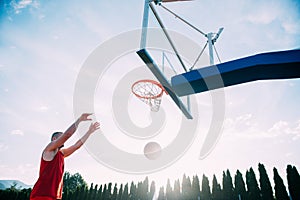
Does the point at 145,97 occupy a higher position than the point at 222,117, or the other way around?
the point at 145,97

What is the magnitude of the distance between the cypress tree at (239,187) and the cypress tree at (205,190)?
6.01 ft

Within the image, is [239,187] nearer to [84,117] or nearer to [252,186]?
[252,186]

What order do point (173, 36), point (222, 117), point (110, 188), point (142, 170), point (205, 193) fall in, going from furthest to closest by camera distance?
point (110, 188)
point (205, 193)
point (142, 170)
point (222, 117)
point (173, 36)

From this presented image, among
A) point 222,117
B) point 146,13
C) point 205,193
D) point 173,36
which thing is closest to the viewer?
point 146,13

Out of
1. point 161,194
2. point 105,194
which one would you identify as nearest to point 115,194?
point 105,194

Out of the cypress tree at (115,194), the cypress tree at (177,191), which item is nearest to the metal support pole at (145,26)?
the cypress tree at (177,191)

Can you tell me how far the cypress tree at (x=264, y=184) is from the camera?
33.7 ft

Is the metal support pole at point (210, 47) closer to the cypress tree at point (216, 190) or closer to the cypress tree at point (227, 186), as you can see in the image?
the cypress tree at point (227, 186)

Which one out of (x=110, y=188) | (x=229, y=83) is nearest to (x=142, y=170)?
(x=229, y=83)

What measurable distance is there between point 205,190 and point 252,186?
9.91 ft

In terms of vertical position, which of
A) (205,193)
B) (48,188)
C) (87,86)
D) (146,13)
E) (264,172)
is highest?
(146,13)

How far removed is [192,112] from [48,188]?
469 centimetres

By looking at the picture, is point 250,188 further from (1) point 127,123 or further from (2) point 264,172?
(1) point 127,123

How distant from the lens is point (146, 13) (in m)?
4.16
